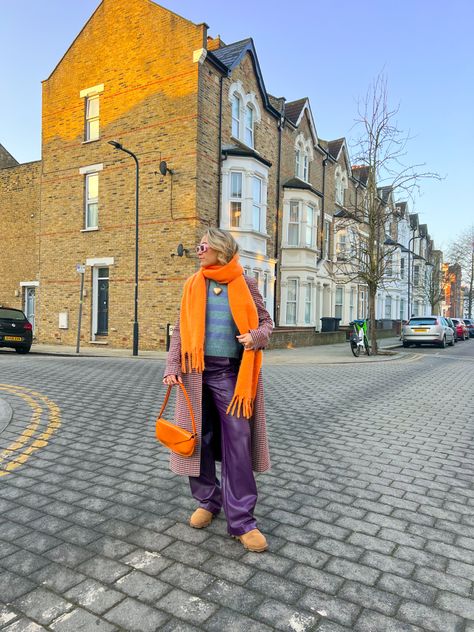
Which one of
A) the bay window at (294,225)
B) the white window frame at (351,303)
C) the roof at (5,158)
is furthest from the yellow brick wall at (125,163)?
the white window frame at (351,303)

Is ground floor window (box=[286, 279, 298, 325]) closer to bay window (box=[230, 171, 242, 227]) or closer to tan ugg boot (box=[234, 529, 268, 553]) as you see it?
bay window (box=[230, 171, 242, 227])

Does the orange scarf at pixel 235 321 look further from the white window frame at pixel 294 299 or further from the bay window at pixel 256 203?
the white window frame at pixel 294 299

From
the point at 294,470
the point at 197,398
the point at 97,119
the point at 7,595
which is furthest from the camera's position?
the point at 97,119

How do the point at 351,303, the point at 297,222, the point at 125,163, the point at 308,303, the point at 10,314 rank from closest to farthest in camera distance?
the point at 10,314 < the point at 125,163 < the point at 297,222 < the point at 308,303 < the point at 351,303

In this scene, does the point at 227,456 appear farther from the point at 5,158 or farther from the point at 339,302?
the point at 5,158

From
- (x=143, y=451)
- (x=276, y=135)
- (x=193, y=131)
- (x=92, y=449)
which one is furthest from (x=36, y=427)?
(x=276, y=135)

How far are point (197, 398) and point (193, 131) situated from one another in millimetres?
15299

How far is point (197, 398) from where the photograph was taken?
3.03 metres

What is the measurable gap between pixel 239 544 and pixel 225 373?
1067 millimetres

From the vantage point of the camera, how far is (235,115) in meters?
19.2

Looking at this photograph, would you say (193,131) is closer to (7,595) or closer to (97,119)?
(97,119)

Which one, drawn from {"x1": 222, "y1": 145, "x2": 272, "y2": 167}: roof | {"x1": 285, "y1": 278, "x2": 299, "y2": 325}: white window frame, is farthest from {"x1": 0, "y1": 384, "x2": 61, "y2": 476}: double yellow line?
{"x1": 285, "y1": 278, "x2": 299, "y2": 325}: white window frame

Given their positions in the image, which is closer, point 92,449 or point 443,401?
point 92,449

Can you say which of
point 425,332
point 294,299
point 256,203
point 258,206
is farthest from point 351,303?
point 256,203
